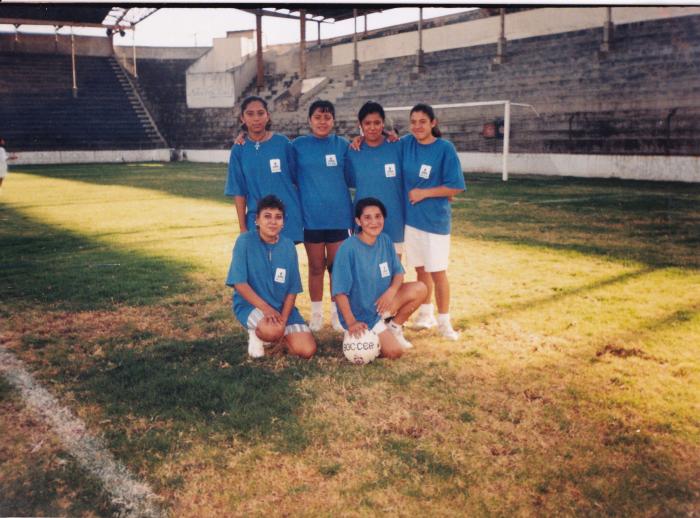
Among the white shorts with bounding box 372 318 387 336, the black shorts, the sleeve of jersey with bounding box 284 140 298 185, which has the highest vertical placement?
the sleeve of jersey with bounding box 284 140 298 185

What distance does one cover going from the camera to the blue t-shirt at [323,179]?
14.4 ft

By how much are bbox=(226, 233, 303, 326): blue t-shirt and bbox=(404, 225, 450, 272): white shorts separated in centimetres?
97

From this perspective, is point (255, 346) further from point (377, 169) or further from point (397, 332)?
point (377, 169)

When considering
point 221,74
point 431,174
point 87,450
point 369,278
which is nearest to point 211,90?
point 221,74

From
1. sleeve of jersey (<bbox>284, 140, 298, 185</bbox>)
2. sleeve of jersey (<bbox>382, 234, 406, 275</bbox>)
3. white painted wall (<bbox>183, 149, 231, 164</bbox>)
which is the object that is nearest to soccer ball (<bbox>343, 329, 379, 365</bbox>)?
sleeve of jersey (<bbox>382, 234, 406, 275</bbox>)

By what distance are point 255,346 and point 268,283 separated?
0.43 metres

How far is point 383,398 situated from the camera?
328 cm

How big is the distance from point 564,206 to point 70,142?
1092 inches

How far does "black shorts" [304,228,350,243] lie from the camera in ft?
14.9

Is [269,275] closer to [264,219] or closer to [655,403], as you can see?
[264,219]

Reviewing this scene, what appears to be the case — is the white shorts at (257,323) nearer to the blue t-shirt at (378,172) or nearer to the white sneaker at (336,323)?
the white sneaker at (336,323)

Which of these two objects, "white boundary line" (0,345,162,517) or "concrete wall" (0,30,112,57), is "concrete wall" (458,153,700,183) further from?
"concrete wall" (0,30,112,57)

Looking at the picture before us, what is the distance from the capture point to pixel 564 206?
1144 centimetres

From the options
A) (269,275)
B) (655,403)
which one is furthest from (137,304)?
(655,403)
